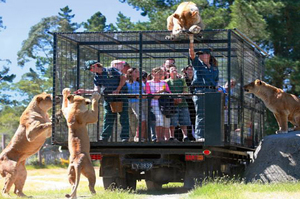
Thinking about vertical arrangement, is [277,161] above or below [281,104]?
below

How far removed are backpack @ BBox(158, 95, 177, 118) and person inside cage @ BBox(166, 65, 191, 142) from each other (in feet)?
0.30

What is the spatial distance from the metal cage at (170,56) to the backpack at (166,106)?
351mm

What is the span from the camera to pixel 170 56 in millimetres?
13141

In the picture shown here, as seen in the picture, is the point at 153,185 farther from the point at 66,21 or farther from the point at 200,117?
the point at 66,21

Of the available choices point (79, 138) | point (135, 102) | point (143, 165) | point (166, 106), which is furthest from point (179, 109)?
point (79, 138)

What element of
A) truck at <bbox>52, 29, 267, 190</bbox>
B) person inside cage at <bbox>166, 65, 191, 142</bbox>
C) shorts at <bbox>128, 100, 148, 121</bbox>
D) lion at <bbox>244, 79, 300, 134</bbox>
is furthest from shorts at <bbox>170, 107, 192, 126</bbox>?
lion at <bbox>244, 79, 300, 134</bbox>

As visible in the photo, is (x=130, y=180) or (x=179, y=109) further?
(x=130, y=180)

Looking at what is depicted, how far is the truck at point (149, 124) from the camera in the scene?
10383 millimetres

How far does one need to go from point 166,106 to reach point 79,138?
1.90 metres

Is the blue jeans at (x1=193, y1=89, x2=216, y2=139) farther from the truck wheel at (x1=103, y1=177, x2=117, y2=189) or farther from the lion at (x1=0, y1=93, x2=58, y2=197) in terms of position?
the lion at (x1=0, y1=93, x2=58, y2=197)

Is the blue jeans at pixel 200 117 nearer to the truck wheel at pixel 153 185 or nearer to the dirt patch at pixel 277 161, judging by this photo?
the dirt patch at pixel 277 161

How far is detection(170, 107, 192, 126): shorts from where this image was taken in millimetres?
10961

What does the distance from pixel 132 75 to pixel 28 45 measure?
132 feet

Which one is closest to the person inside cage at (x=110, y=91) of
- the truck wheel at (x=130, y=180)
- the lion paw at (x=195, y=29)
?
the truck wheel at (x=130, y=180)
